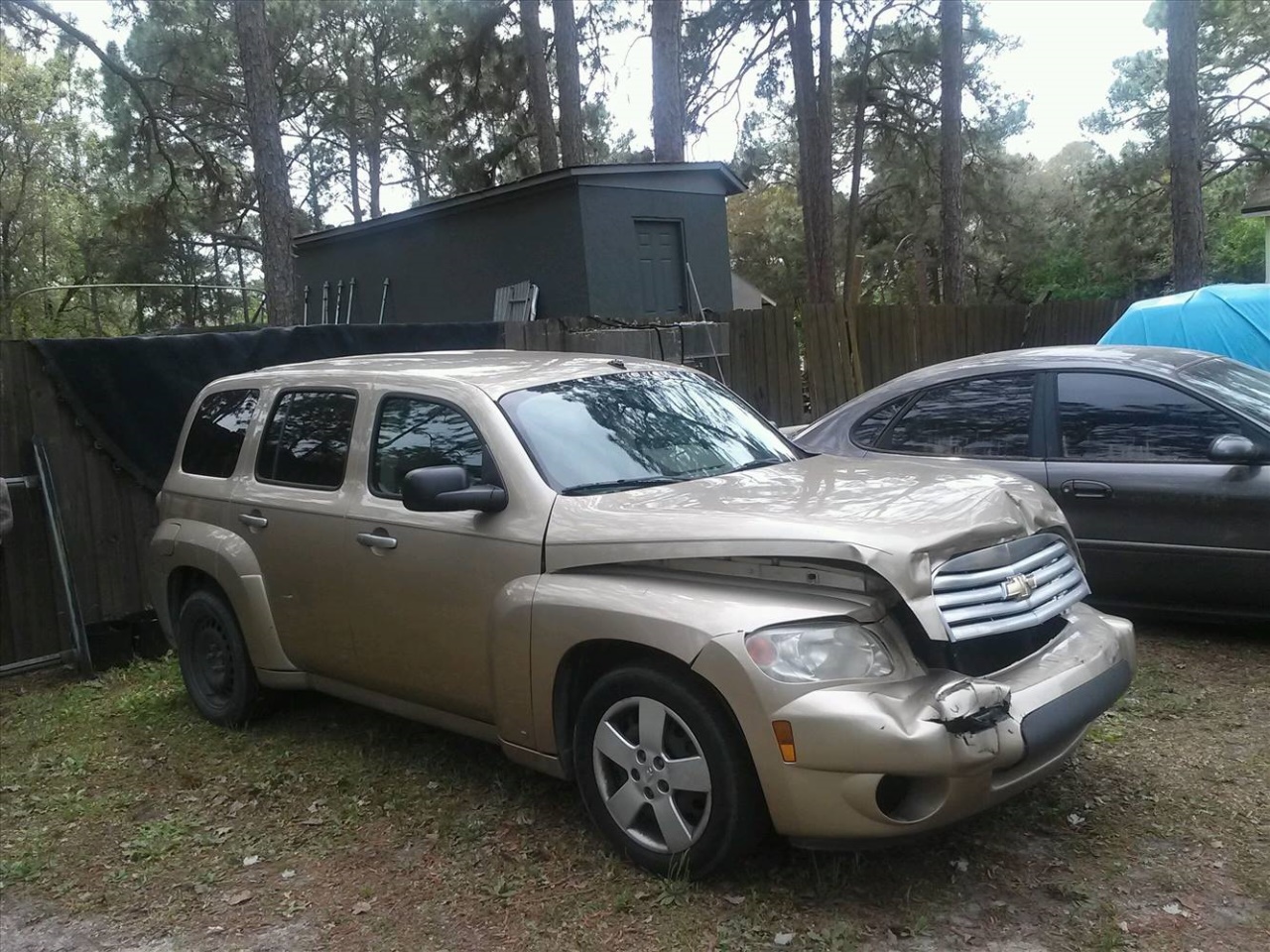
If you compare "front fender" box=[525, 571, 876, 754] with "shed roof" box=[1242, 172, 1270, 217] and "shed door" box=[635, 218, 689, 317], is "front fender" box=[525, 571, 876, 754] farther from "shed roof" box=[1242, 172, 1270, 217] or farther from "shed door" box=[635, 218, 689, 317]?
"shed roof" box=[1242, 172, 1270, 217]

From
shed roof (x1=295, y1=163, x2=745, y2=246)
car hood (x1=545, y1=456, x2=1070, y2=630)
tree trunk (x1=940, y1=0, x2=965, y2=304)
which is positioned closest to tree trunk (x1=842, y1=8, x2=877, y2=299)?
tree trunk (x1=940, y1=0, x2=965, y2=304)

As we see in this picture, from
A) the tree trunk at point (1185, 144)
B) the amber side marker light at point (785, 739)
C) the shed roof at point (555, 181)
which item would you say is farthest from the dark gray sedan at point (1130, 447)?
the tree trunk at point (1185, 144)

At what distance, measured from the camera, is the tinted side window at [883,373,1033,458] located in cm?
611

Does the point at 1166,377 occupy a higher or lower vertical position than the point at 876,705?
higher

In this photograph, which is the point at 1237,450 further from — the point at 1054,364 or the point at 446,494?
the point at 446,494

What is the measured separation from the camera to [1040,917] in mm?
3295

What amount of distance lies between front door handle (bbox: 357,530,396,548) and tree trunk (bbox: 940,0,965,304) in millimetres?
18113

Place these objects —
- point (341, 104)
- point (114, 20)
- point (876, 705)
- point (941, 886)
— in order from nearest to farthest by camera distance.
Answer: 1. point (876, 705)
2. point (941, 886)
3. point (114, 20)
4. point (341, 104)

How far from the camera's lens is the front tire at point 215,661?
5395 mm

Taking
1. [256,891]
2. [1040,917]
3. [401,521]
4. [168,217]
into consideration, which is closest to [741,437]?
[401,521]

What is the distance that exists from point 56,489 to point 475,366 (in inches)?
138

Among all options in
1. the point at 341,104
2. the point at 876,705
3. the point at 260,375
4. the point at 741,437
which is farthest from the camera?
the point at 341,104

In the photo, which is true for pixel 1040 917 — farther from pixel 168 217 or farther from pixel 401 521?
pixel 168 217

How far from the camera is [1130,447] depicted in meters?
5.77
